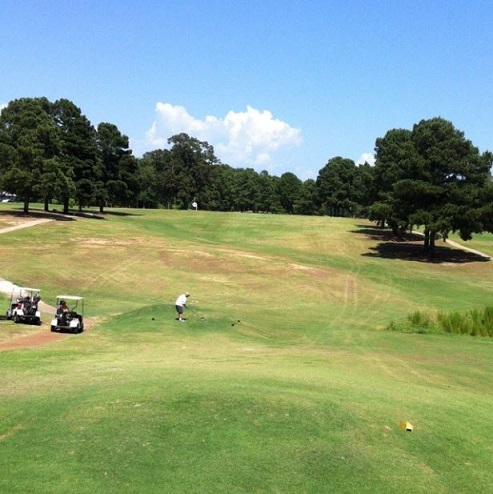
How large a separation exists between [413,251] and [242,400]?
2562 inches

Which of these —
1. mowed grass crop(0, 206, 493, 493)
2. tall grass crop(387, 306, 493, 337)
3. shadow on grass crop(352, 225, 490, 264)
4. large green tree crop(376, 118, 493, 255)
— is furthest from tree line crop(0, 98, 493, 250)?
tall grass crop(387, 306, 493, 337)

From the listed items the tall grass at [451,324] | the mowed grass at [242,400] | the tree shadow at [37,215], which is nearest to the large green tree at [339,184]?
the tree shadow at [37,215]

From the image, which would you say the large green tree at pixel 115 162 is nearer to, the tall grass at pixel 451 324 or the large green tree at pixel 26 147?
the large green tree at pixel 26 147

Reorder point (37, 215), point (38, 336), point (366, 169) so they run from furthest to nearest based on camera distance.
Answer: point (366, 169) → point (37, 215) → point (38, 336)

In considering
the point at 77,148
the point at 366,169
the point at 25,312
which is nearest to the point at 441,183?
the point at 366,169

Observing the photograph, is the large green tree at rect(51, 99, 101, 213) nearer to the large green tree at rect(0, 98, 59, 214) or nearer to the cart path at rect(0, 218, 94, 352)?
the large green tree at rect(0, 98, 59, 214)

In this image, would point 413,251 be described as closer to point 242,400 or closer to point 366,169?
point 366,169

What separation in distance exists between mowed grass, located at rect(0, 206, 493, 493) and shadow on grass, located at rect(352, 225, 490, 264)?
26.8 m

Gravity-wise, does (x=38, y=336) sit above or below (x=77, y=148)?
below

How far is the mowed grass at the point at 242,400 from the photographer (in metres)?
9.16

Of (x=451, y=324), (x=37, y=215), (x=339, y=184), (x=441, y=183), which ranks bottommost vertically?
(x=451, y=324)

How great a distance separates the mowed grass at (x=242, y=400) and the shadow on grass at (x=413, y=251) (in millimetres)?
26777

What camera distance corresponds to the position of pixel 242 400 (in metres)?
11.7

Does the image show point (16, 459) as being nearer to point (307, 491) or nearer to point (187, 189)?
point (307, 491)
